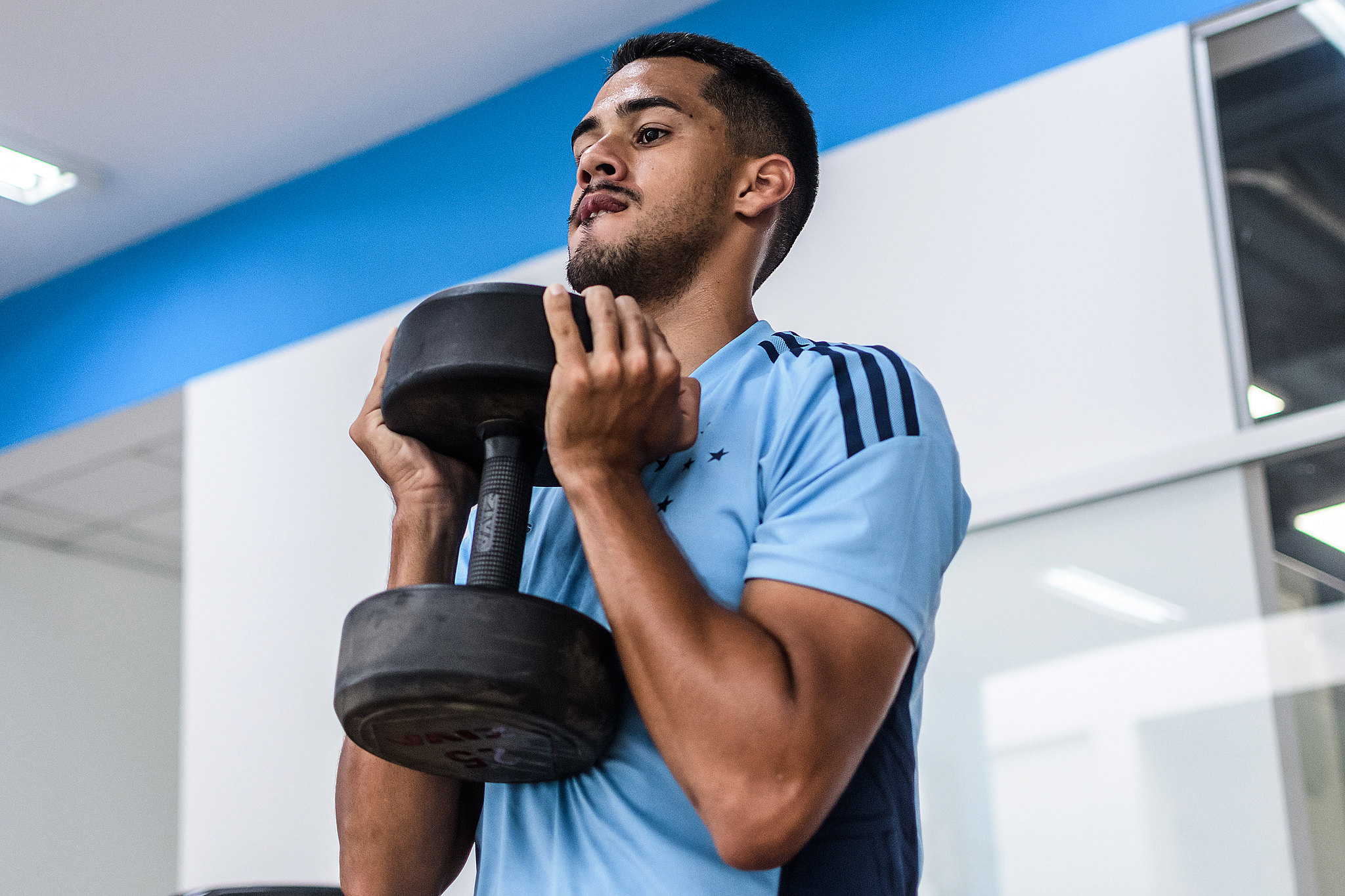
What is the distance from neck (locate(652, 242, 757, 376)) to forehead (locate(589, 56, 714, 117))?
0.15m

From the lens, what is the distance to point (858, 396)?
837 mm

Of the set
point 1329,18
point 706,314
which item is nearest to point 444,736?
point 706,314

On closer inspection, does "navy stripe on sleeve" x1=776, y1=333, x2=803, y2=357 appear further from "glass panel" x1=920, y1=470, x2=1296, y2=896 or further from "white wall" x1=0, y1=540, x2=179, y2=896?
"white wall" x1=0, y1=540, x2=179, y2=896

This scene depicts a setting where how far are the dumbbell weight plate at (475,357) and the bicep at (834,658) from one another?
7.0 inches

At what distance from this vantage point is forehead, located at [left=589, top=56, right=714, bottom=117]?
3.76ft

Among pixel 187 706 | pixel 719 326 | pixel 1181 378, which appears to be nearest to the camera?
pixel 719 326

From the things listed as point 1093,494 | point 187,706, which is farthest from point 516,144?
point 1093,494

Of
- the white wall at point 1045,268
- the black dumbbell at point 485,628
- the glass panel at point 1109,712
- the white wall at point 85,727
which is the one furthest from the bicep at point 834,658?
the white wall at point 85,727

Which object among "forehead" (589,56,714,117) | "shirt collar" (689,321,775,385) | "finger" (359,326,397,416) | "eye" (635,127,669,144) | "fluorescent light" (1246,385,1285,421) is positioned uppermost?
"forehead" (589,56,714,117)

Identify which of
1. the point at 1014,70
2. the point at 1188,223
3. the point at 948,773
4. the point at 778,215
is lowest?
the point at 948,773

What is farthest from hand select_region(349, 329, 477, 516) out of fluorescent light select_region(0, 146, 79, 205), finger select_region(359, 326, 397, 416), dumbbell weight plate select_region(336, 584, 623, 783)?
fluorescent light select_region(0, 146, 79, 205)

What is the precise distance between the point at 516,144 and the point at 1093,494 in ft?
5.11

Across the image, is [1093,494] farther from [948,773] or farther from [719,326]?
[719,326]

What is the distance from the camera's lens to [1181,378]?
1881 mm
